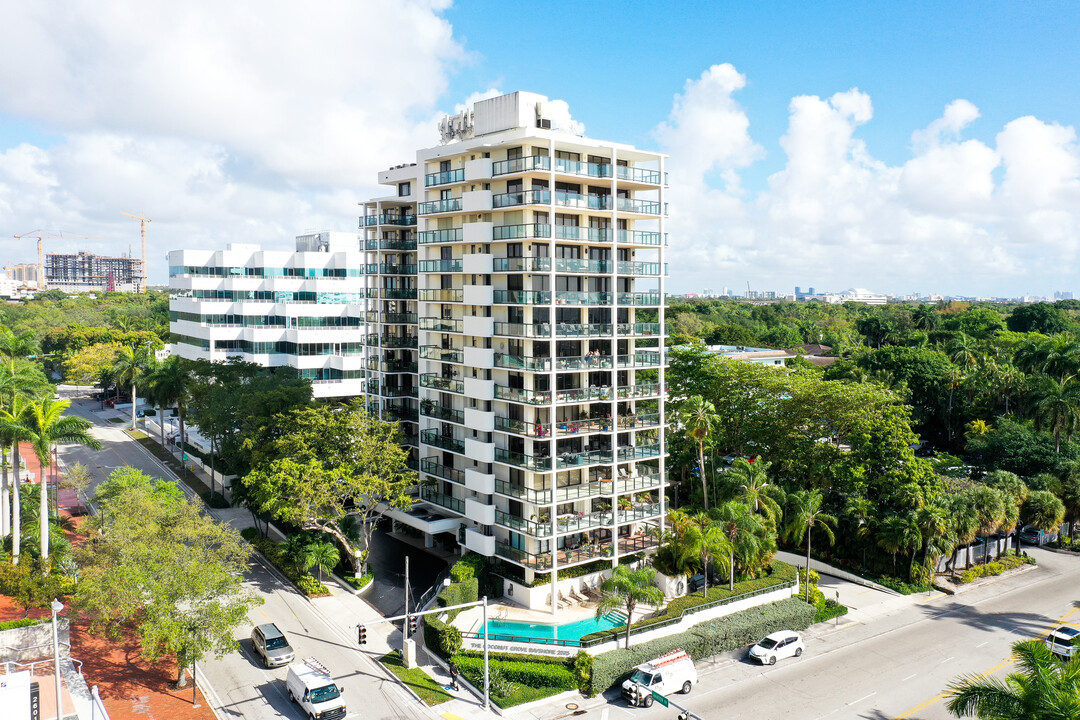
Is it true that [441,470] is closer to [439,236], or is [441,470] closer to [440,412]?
[440,412]

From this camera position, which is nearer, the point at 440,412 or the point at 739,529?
the point at 739,529

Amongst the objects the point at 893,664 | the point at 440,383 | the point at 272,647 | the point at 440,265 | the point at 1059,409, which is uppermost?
the point at 440,265

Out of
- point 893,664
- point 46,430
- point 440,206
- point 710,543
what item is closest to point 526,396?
point 710,543

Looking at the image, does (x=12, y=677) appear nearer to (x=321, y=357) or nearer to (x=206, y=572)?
(x=206, y=572)

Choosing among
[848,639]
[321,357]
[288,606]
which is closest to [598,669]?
[848,639]

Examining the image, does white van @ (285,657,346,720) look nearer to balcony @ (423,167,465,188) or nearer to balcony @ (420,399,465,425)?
balcony @ (420,399,465,425)

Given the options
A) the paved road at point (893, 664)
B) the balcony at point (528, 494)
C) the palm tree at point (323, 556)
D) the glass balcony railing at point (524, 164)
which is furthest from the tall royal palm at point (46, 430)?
the paved road at point (893, 664)
